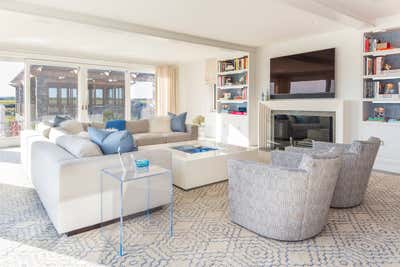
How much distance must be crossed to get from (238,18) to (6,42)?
5.01m

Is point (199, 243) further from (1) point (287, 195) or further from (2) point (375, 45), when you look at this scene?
(2) point (375, 45)

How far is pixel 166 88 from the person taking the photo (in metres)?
9.20

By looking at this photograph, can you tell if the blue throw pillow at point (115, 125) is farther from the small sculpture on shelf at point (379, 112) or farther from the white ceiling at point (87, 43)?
the small sculpture on shelf at point (379, 112)

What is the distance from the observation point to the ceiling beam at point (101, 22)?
3826 millimetres

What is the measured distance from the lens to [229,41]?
20.6 ft

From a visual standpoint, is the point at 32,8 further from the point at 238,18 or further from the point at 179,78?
the point at 179,78

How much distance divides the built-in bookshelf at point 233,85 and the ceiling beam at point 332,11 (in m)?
2.64

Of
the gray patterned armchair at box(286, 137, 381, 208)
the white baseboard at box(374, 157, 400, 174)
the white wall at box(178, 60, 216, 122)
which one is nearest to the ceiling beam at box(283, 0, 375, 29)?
the gray patterned armchair at box(286, 137, 381, 208)

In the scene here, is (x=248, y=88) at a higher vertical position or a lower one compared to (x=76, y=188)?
higher

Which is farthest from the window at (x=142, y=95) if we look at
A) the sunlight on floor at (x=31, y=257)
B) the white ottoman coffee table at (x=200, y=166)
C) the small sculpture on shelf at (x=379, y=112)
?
the sunlight on floor at (x=31, y=257)

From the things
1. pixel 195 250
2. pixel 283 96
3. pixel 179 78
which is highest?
pixel 179 78

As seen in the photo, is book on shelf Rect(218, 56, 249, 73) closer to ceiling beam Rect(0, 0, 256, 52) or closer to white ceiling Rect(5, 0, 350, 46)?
ceiling beam Rect(0, 0, 256, 52)

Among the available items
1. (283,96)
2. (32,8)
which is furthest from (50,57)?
(283,96)

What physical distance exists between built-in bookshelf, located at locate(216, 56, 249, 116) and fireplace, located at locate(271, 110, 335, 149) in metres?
0.96
